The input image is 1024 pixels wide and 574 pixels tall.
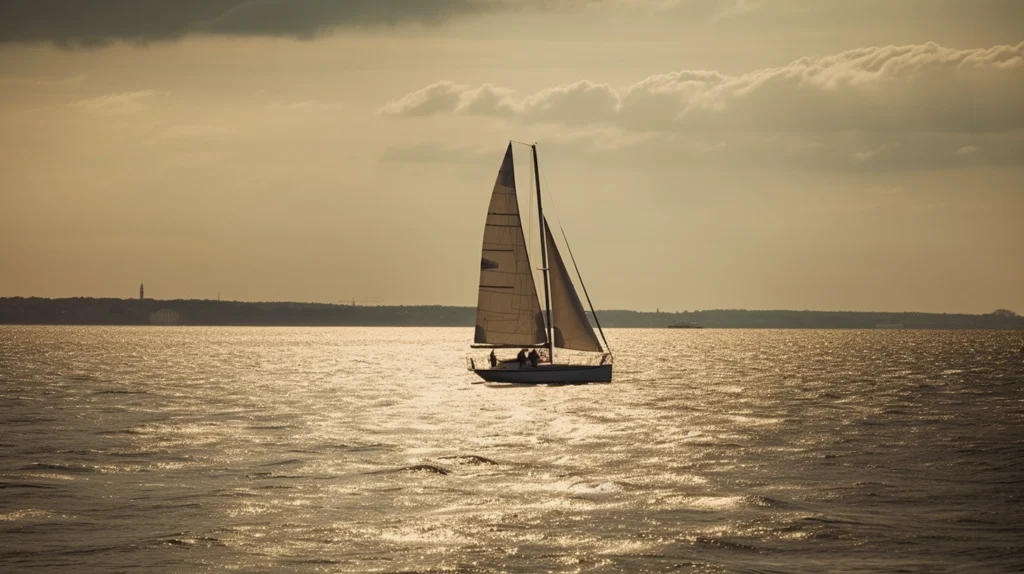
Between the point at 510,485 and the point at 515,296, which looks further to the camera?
the point at 515,296

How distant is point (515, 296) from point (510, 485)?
44.3 meters

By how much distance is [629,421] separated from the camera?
53250mm

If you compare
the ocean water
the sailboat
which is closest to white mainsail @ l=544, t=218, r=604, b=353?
the sailboat

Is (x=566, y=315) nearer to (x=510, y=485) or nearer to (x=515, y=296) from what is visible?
(x=515, y=296)

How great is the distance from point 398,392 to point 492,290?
9603mm

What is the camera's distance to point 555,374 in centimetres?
7312

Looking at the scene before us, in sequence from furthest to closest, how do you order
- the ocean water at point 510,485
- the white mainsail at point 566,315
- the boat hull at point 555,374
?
the white mainsail at point 566,315 → the boat hull at point 555,374 → the ocean water at point 510,485

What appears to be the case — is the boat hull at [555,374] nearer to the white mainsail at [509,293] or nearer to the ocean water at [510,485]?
the white mainsail at [509,293]

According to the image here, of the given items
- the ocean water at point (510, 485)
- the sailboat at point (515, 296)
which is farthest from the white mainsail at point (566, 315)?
the ocean water at point (510, 485)

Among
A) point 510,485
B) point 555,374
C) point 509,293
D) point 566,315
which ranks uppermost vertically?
point 509,293

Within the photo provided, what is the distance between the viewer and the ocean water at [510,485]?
24375mm

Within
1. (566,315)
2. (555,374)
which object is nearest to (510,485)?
(555,374)

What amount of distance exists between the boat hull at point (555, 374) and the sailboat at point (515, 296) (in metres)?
→ 0.37

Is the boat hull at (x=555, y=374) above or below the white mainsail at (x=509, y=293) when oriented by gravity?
below
